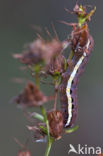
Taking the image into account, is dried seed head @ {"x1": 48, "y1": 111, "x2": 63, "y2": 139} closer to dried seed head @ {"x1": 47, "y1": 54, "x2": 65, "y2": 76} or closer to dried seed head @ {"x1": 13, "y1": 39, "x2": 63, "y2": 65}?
dried seed head @ {"x1": 47, "y1": 54, "x2": 65, "y2": 76}

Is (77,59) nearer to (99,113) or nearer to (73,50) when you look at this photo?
(73,50)

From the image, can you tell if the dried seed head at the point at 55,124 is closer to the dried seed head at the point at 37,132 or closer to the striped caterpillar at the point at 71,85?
the dried seed head at the point at 37,132

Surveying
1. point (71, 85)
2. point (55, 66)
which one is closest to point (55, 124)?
point (55, 66)

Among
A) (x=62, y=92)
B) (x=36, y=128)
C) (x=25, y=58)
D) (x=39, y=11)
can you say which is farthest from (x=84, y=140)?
(x=25, y=58)

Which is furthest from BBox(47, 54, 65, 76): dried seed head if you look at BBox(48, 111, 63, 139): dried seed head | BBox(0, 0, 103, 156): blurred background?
BBox(0, 0, 103, 156): blurred background

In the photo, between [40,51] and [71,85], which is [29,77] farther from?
[40,51]

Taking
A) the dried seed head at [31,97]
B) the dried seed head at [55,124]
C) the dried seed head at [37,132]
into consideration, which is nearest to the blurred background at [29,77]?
the dried seed head at [37,132]
